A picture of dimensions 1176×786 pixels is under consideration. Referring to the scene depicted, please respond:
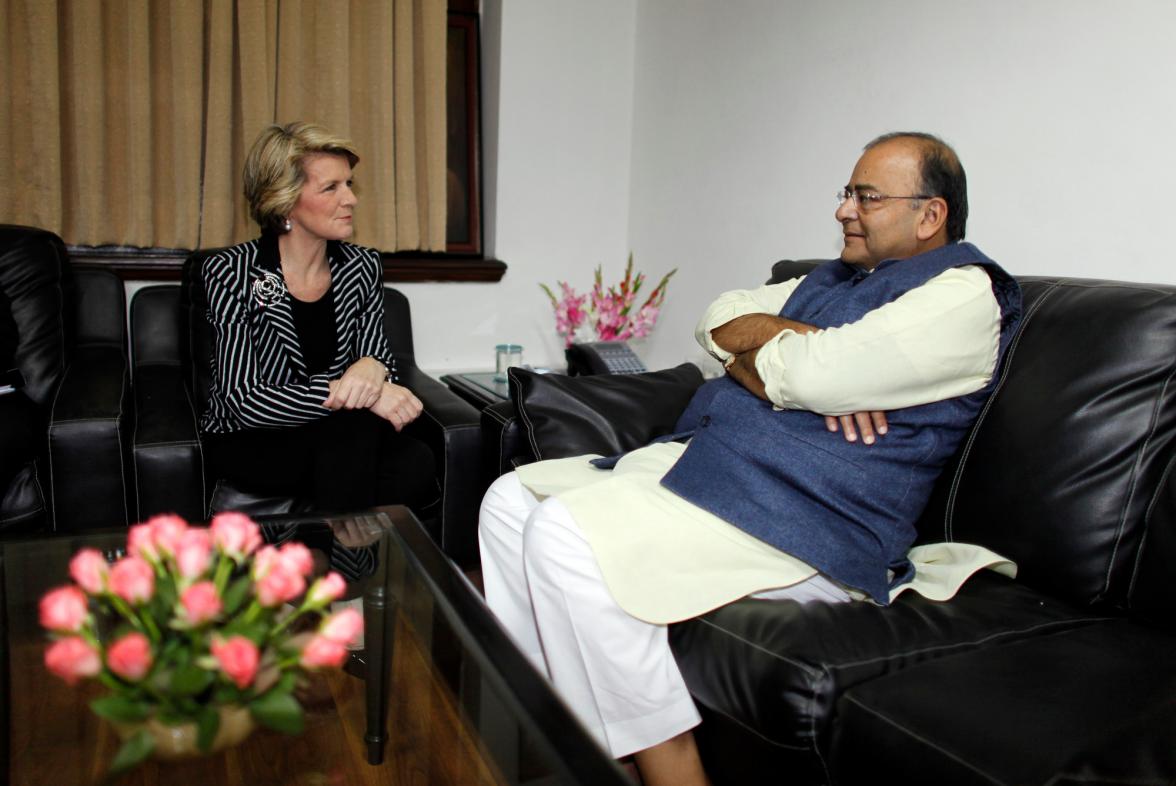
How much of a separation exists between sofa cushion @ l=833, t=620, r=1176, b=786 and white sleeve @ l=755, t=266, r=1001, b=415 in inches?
16.7

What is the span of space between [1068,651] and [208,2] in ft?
9.35

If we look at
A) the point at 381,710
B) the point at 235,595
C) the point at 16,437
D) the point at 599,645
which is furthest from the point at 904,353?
the point at 16,437

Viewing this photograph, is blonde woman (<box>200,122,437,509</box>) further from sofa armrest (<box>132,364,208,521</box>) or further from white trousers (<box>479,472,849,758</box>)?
white trousers (<box>479,472,849,758</box>)

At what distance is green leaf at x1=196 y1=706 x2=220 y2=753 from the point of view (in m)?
0.77

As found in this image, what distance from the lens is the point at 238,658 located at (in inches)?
27.8

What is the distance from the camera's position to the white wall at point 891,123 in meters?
1.75

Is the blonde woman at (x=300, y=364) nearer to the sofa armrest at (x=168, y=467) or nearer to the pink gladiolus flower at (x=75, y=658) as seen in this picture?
the sofa armrest at (x=168, y=467)

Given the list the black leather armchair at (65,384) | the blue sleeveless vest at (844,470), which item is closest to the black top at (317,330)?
the black leather armchair at (65,384)

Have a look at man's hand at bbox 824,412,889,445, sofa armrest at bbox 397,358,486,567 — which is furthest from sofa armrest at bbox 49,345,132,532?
man's hand at bbox 824,412,889,445

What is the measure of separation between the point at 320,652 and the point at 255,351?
62.6 inches

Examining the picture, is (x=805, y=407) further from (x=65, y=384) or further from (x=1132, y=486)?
(x=65, y=384)

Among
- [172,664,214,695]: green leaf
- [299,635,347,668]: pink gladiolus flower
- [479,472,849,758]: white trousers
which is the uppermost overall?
[299,635,347,668]: pink gladiolus flower

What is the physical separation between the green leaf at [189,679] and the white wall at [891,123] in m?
1.78

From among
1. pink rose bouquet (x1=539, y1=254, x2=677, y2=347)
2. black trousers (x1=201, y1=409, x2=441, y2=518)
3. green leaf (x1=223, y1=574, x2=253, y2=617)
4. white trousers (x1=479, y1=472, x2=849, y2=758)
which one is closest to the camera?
green leaf (x1=223, y1=574, x2=253, y2=617)
